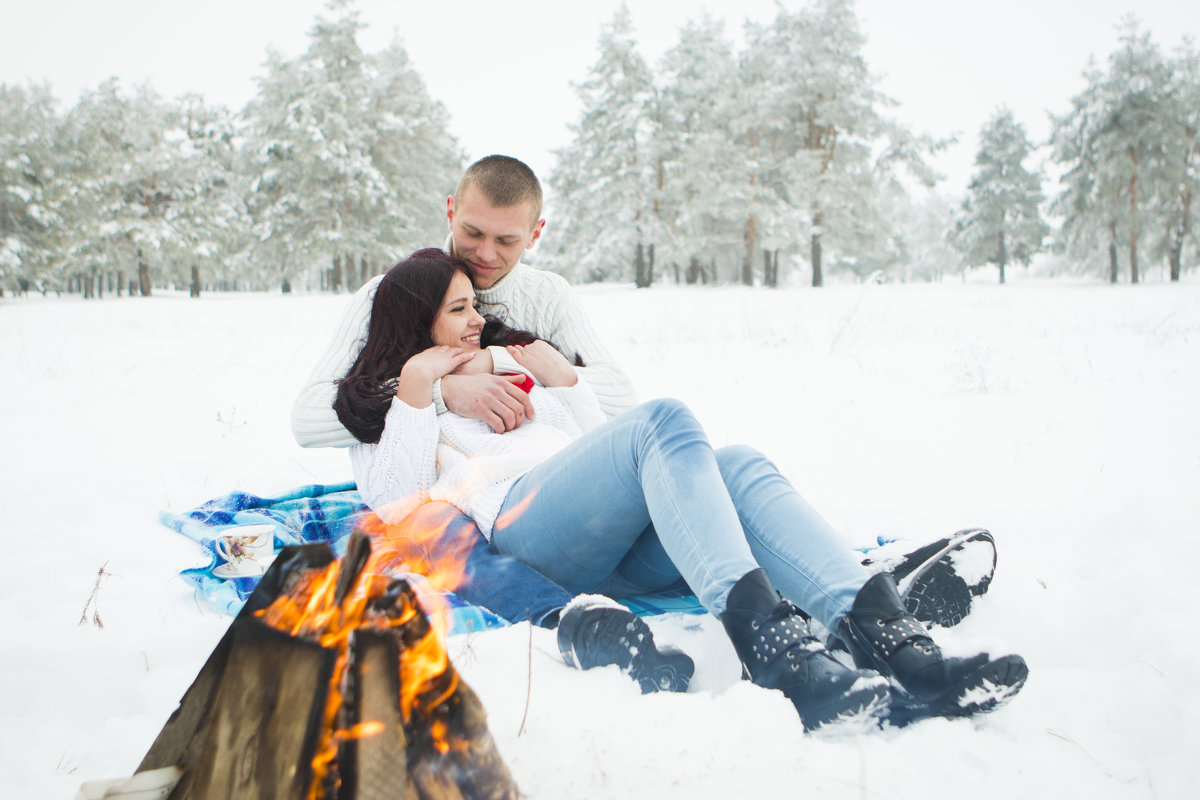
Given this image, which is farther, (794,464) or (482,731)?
(794,464)

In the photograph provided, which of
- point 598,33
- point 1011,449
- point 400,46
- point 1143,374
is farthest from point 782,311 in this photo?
point 400,46

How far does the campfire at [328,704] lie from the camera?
1.01m

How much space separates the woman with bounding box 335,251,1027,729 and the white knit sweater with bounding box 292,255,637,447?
118 mm

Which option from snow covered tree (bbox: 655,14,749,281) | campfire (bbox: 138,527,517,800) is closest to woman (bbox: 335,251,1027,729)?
campfire (bbox: 138,527,517,800)

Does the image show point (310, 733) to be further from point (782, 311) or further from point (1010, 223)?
point (1010, 223)

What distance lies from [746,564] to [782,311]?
12.2 metres

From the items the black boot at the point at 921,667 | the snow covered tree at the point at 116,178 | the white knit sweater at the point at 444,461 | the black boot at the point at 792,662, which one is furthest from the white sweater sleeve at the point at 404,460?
the snow covered tree at the point at 116,178

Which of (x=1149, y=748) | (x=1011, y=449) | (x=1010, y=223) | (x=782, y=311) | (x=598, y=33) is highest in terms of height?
(x=598, y=33)

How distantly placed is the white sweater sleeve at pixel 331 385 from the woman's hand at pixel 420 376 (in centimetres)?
34

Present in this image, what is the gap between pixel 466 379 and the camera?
2832 millimetres

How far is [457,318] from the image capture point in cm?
301

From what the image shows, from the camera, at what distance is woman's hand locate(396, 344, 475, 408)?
105 inches

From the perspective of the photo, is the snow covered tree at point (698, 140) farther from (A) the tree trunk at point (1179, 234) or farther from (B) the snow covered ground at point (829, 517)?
(B) the snow covered ground at point (829, 517)

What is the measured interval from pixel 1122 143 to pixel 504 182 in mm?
31601
